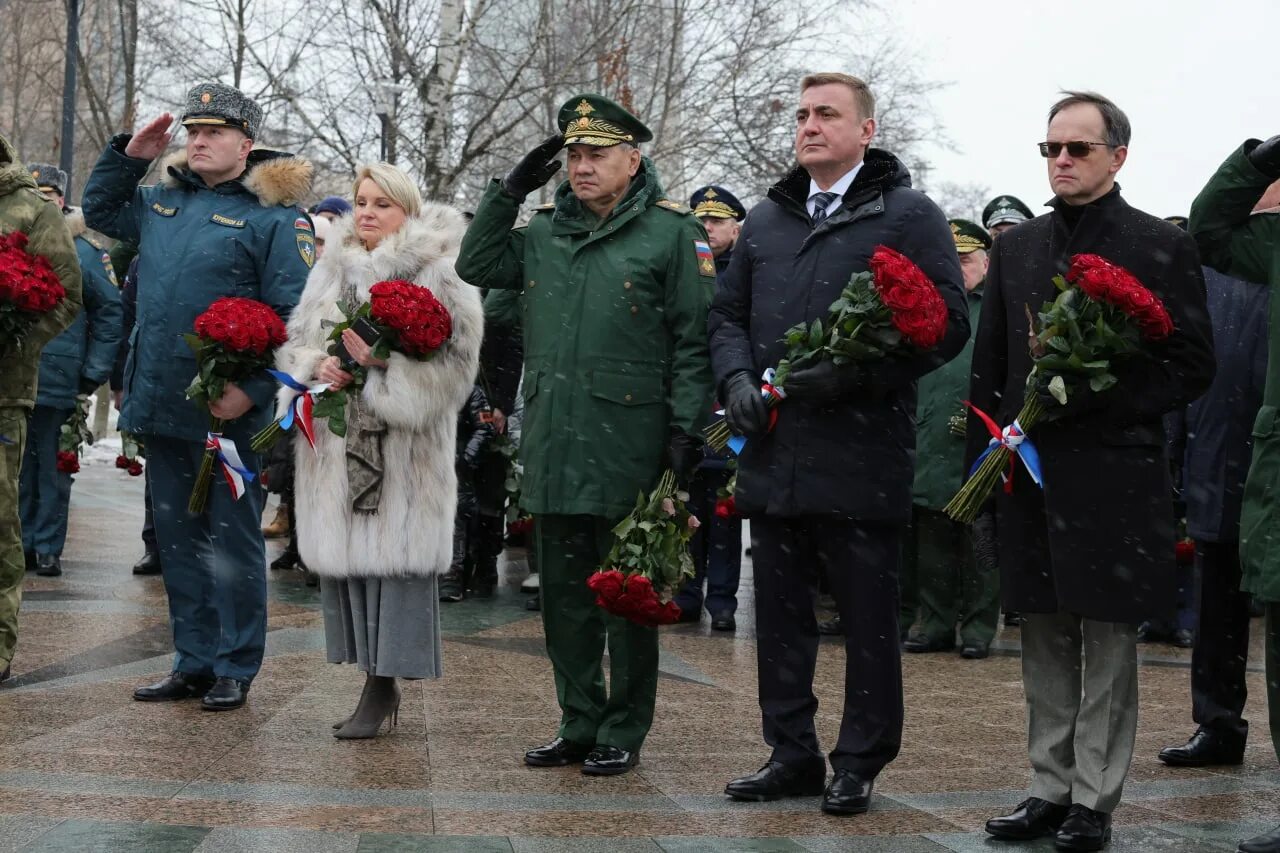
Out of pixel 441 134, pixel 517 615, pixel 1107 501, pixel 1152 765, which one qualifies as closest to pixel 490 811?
pixel 1107 501

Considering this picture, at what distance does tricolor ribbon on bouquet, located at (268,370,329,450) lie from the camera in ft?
22.2

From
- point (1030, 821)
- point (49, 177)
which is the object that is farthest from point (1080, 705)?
point (49, 177)

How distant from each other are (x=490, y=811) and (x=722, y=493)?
5.31 m

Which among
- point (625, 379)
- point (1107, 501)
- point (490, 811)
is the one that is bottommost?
point (490, 811)

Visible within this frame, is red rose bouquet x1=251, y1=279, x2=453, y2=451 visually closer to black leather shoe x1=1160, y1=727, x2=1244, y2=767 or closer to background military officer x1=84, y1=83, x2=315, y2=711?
background military officer x1=84, y1=83, x2=315, y2=711

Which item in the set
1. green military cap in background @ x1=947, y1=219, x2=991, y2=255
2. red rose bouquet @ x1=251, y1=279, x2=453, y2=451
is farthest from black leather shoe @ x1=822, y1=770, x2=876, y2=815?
green military cap in background @ x1=947, y1=219, x2=991, y2=255

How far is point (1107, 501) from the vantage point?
5.35m

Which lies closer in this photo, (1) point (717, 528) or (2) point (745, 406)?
(2) point (745, 406)

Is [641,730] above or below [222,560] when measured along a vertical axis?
below

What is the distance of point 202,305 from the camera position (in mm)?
7375

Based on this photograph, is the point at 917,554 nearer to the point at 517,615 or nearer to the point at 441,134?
the point at 517,615

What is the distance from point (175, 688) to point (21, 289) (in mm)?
1840

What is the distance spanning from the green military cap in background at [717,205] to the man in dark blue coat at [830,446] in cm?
505

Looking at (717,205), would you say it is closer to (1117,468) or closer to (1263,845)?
(1117,468)
